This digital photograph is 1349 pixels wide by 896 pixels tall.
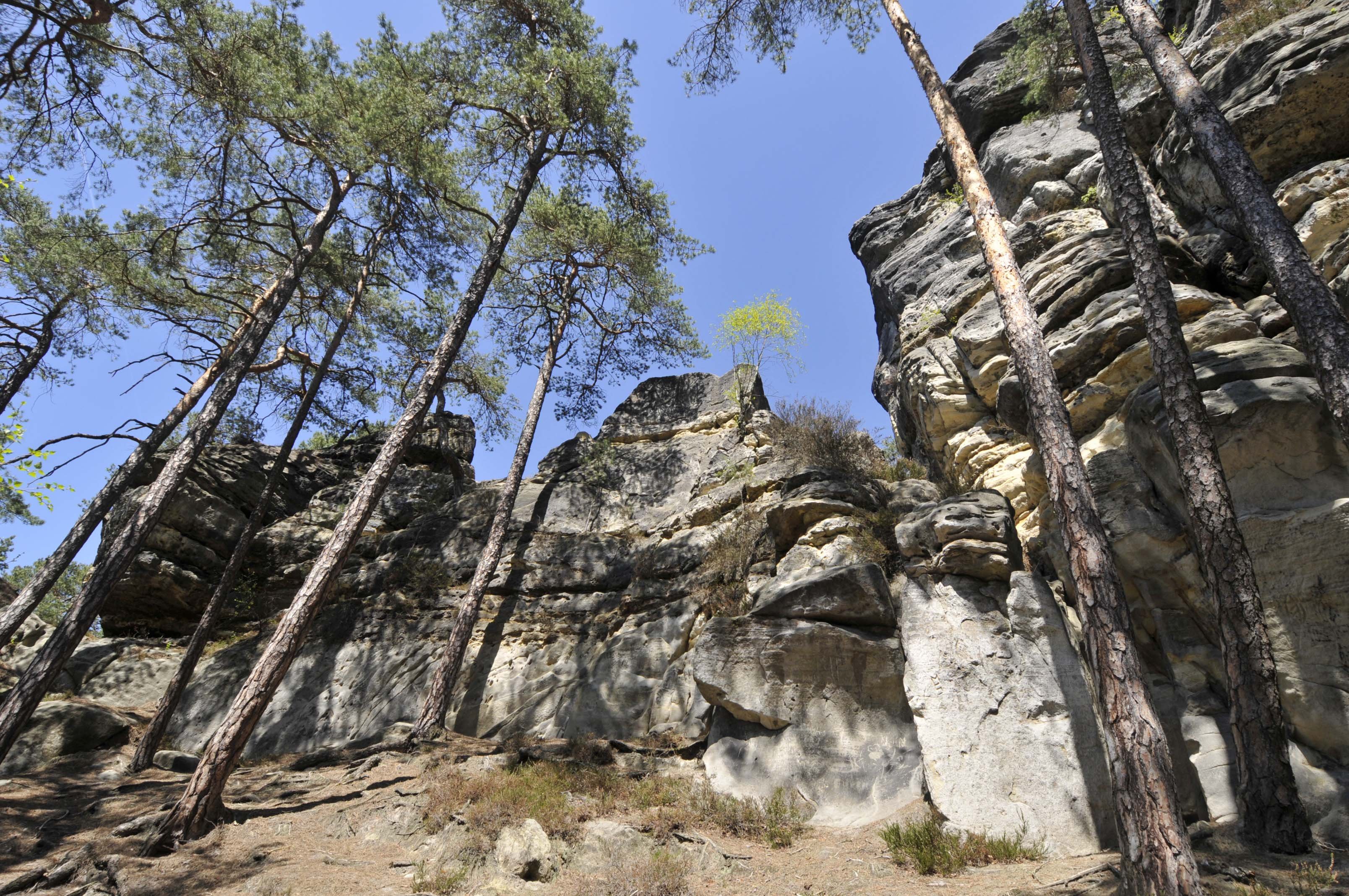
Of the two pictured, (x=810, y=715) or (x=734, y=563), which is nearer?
(x=810, y=715)

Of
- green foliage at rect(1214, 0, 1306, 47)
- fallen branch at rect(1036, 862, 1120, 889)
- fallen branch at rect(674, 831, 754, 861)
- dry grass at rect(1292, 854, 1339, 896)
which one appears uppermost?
green foliage at rect(1214, 0, 1306, 47)

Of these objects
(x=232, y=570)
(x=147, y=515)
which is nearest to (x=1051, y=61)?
(x=147, y=515)

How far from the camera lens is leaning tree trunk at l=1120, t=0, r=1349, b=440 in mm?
6301

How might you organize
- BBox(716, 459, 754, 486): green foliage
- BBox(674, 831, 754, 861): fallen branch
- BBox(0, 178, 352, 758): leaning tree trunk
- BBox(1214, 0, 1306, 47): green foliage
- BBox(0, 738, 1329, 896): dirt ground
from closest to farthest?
BBox(0, 738, 1329, 896): dirt ground → BBox(674, 831, 754, 861): fallen branch → BBox(0, 178, 352, 758): leaning tree trunk → BBox(1214, 0, 1306, 47): green foliage → BBox(716, 459, 754, 486): green foliage

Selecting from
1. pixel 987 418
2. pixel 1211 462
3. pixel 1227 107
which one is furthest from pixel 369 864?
pixel 1227 107

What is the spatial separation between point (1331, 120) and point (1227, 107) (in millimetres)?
1276

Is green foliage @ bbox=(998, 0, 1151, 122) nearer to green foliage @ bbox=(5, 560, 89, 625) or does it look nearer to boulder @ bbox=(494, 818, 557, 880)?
boulder @ bbox=(494, 818, 557, 880)

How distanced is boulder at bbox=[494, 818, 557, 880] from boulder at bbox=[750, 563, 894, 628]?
A: 4433 mm

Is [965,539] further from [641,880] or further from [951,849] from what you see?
[641,880]

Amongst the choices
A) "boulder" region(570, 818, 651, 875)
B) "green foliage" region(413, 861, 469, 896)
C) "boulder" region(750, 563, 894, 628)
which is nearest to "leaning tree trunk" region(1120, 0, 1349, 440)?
"boulder" region(750, 563, 894, 628)

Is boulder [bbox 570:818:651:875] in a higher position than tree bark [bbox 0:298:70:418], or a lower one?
lower

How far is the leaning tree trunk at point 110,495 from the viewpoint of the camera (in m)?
11.8

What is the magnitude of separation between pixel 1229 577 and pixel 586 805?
737 cm

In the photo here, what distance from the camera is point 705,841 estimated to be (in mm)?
7898
